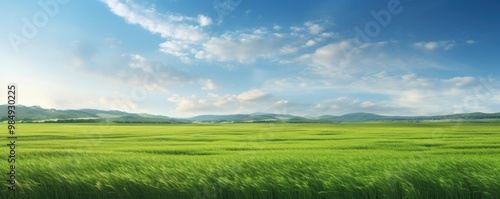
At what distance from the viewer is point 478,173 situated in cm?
883

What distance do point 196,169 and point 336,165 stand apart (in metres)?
3.44

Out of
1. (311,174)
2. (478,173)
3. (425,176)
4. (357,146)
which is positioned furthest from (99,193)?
(357,146)

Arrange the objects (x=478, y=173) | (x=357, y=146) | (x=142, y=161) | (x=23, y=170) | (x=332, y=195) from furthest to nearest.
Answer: (x=357, y=146)
(x=142, y=161)
(x=23, y=170)
(x=478, y=173)
(x=332, y=195)

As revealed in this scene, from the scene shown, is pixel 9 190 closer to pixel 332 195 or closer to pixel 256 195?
pixel 256 195

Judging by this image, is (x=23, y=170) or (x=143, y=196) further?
(x=23, y=170)

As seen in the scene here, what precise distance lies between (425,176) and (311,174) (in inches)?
97.8

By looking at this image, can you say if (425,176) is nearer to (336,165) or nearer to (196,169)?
(336,165)

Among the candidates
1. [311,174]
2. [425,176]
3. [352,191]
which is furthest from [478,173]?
[311,174]

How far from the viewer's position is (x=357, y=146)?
17.8m

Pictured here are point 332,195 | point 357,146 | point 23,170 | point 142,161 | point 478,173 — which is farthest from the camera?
point 357,146

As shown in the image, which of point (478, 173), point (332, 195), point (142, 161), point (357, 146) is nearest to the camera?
point (332, 195)

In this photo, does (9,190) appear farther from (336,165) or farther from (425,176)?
(425,176)

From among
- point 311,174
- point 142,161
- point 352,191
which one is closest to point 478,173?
point 352,191

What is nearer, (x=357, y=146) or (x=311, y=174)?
(x=311, y=174)
